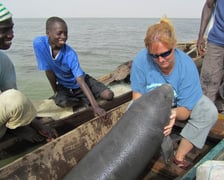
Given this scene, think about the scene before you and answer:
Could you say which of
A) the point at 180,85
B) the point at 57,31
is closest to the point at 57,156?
the point at 180,85

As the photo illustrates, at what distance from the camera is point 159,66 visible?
2.99 m

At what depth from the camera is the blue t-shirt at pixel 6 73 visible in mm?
3707

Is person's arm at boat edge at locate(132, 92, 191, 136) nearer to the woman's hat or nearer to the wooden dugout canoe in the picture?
the wooden dugout canoe

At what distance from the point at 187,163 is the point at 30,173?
1.83 m

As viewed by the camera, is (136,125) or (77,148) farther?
(77,148)

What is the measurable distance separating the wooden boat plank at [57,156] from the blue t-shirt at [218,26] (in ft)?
6.81

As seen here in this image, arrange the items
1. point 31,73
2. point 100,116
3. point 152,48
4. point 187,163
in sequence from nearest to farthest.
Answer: point 152,48 → point 187,163 → point 100,116 → point 31,73

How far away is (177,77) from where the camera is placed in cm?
299

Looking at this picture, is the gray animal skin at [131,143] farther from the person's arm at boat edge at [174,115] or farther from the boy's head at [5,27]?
the boy's head at [5,27]

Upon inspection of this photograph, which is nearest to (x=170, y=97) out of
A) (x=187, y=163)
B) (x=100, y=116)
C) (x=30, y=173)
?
(x=187, y=163)

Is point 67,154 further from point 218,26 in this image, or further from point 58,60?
point 218,26

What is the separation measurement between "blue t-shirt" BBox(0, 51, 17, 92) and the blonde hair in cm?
204

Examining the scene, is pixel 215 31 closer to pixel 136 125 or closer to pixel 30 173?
pixel 136 125

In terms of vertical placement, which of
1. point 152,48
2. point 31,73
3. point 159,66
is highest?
point 152,48
